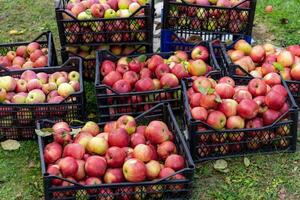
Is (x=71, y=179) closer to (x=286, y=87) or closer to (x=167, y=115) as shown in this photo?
(x=167, y=115)

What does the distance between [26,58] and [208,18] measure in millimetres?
1854

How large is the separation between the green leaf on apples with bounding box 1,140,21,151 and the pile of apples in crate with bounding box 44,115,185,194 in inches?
22.8

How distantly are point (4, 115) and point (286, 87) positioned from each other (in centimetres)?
236

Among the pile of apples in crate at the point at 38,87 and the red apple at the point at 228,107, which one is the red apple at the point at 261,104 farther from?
the pile of apples in crate at the point at 38,87

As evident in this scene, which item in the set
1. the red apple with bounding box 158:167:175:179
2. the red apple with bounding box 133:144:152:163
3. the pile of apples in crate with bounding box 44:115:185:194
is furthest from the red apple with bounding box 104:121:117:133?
the red apple with bounding box 158:167:175:179

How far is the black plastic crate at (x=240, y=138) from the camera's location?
402cm

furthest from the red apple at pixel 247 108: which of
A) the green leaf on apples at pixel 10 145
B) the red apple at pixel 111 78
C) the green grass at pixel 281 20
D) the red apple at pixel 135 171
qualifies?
the green grass at pixel 281 20

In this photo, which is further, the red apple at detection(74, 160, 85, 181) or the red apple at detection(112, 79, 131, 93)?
the red apple at detection(112, 79, 131, 93)

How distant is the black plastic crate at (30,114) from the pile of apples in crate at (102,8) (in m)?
0.86

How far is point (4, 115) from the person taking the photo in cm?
438

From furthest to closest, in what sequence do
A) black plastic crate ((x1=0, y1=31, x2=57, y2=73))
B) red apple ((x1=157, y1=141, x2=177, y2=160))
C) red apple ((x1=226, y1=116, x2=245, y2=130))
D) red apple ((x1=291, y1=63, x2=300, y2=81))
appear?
1. black plastic crate ((x1=0, y1=31, x2=57, y2=73))
2. red apple ((x1=291, y1=63, x2=300, y2=81))
3. red apple ((x1=226, y1=116, x2=245, y2=130))
4. red apple ((x1=157, y1=141, x2=177, y2=160))

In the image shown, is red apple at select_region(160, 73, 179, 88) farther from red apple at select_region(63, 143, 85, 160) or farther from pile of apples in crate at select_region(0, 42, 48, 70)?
pile of apples in crate at select_region(0, 42, 48, 70)

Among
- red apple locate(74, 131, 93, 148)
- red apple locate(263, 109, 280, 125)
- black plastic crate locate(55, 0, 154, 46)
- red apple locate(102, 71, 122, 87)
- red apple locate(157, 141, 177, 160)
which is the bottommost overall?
red apple locate(157, 141, 177, 160)

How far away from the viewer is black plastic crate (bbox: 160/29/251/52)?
17.1 ft
